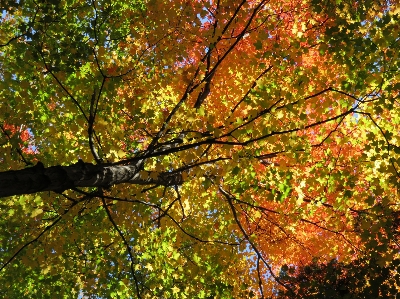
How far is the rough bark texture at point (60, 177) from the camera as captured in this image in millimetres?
2576

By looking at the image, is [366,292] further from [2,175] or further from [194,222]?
[2,175]

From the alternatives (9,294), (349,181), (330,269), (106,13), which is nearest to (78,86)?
(106,13)

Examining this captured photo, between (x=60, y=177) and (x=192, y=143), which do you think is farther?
(x=192, y=143)

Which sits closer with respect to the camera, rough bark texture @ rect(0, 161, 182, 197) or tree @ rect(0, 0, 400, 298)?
rough bark texture @ rect(0, 161, 182, 197)

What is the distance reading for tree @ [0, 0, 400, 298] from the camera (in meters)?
4.25

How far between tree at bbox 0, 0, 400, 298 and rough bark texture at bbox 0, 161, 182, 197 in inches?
0.6

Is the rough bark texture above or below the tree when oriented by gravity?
below

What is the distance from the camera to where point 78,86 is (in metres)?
5.83

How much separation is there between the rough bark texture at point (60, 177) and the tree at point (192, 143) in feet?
0.05

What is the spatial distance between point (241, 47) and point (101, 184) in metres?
5.66

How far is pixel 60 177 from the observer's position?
2918 mm

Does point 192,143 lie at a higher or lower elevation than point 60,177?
higher

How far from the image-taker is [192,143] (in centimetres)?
421

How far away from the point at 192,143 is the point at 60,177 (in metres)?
1.79
